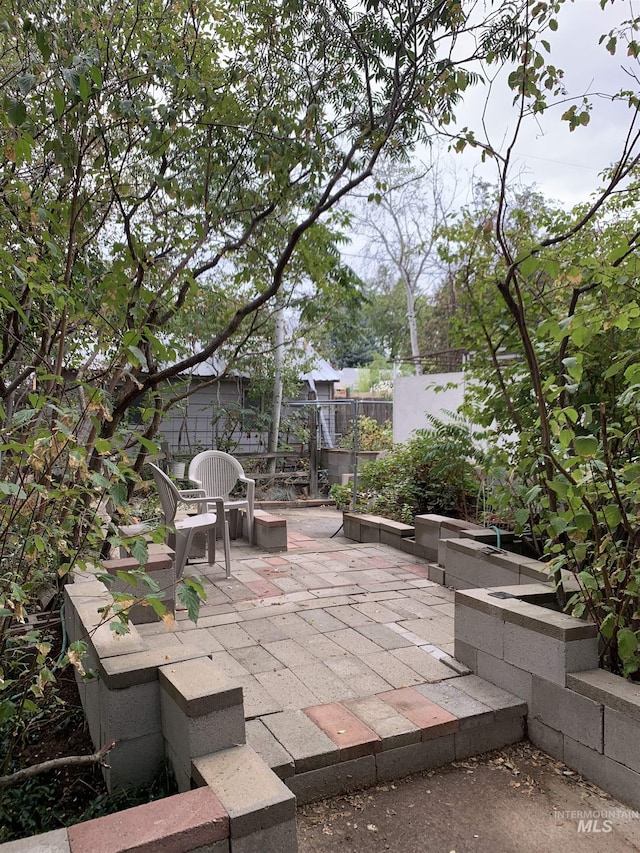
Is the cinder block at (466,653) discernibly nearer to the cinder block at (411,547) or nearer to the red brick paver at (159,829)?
the red brick paver at (159,829)

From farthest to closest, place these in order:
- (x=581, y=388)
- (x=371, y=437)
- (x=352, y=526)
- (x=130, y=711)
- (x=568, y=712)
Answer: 1. (x=371, y=437)
2. (x=352, y=526)
3. (x=581, y=388)
4. (x=568, y=712)
5. (x=130, y=711)

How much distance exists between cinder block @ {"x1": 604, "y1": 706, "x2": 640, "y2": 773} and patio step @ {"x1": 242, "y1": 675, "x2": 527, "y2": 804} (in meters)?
0.43

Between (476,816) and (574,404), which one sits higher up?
(574,404)

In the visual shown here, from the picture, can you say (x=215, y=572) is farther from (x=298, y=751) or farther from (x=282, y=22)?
(x=282, y=22)

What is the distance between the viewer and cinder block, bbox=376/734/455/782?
7.52ft

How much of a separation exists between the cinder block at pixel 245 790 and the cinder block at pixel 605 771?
1343 millimetres

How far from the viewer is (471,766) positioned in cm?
242

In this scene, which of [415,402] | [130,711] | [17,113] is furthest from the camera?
[415,402]

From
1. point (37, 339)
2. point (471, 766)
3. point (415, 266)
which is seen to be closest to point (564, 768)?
point (471, 766)

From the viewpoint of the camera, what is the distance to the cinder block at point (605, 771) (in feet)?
7.08

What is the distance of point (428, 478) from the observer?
6297 millimetres

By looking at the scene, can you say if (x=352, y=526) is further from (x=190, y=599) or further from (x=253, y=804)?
(x=253, y=804)

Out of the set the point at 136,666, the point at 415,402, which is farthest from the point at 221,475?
the point at 415,402
